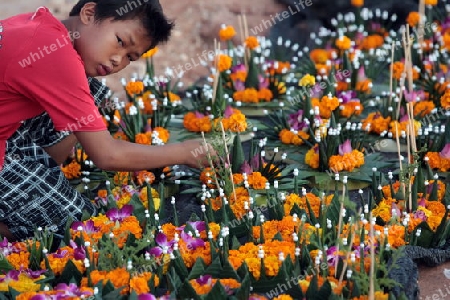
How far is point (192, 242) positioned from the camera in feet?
8.46

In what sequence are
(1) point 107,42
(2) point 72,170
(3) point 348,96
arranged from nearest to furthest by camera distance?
1. (1) point 107,42
2. (2) point 72,170
3. (3) point 348,96

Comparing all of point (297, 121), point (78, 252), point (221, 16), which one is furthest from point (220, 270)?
point (221, 16)

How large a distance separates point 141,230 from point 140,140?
0.82 m

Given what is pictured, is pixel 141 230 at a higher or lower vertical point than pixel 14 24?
lower

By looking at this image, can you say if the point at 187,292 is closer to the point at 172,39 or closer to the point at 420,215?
the point at 420,215

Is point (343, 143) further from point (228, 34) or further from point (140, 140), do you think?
point (228, 34)

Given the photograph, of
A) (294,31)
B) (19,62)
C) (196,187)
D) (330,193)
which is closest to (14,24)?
(19,62)

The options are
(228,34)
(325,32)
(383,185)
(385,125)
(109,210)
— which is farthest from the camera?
(325,32)

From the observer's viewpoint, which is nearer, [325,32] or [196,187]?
[196,187]

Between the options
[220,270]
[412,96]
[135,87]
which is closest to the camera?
[220,270]

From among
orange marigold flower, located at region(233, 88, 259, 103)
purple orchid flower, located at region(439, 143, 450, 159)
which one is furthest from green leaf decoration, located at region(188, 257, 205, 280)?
orange marigold flower, located at region(233, 88, 259, 103)

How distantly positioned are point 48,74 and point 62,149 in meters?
0.71

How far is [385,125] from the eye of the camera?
3678 millimetres

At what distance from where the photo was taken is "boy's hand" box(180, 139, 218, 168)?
2.86 m
